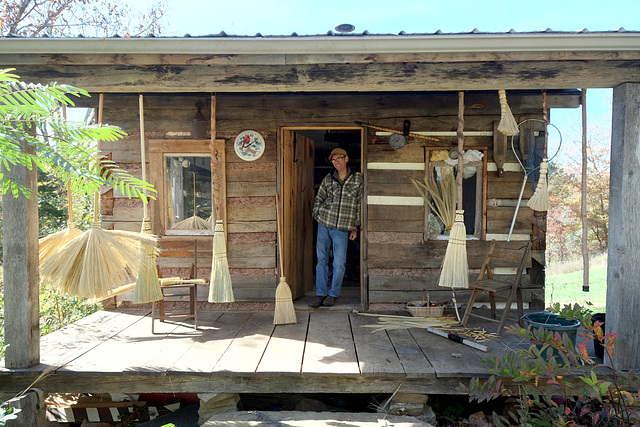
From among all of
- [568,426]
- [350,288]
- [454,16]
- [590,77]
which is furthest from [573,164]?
[454,16]

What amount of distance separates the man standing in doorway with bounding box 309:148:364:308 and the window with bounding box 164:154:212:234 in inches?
52.1

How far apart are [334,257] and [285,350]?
1705mm

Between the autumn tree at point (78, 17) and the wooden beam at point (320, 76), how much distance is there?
7.52 m

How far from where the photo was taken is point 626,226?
127 inches

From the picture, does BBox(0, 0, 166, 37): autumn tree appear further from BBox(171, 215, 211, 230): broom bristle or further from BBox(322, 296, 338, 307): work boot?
BBox(322, 296, 338, 307): work boot

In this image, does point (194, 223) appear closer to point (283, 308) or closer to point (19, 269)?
point (283, 308)

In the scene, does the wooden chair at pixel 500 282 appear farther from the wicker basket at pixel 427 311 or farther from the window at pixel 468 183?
the window at pixel 468 183

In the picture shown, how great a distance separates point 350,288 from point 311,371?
3.39m

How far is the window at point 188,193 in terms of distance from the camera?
203 inches

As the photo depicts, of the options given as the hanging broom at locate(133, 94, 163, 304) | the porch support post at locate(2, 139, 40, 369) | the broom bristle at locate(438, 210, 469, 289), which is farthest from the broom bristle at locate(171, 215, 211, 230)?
the broom bristle at locate(438, 210, 469, 289)

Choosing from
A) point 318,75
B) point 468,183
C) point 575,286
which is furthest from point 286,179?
point 575,286

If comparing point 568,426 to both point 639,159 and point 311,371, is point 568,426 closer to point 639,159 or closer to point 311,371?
point 311,371

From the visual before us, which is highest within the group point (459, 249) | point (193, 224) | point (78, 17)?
point (78, 17)

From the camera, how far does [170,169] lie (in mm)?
5164
